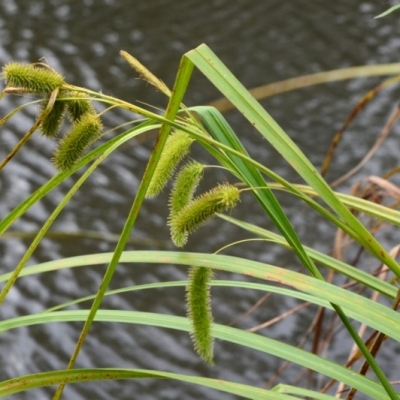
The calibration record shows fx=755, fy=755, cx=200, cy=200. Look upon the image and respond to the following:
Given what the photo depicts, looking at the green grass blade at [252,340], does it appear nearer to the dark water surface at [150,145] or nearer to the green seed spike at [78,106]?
the green seed spike at [78,106]

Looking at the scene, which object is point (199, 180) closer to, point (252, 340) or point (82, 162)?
point (82, 162)

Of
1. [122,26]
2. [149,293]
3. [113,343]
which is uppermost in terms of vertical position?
[122,26]

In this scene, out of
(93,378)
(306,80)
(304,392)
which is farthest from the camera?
(306,80)

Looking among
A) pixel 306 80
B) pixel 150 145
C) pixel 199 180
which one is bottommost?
pixel 199 180

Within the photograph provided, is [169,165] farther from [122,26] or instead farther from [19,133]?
[122,26]

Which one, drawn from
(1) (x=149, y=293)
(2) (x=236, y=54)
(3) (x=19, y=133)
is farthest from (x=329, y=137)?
(3) (x=19, y=133)

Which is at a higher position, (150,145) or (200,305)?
(150,145)

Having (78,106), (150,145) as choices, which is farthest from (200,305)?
(150,145)
